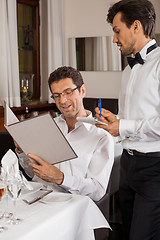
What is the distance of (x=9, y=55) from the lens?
498 cm

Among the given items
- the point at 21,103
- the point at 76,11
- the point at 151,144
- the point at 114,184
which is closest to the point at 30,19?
the point at 76,11

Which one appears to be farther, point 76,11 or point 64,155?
point 76,11

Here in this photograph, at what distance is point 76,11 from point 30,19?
643 mm

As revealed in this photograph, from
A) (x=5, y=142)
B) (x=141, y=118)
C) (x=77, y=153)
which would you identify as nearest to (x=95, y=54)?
(x=5, y=142)

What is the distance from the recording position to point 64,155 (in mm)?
1724

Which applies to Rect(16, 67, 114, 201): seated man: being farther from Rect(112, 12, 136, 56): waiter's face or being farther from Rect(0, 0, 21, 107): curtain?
Rect(0, 0, 21, 107): curtain

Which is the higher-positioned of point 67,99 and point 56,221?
point 67,99

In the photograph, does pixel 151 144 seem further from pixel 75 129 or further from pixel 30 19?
pixel 30 19

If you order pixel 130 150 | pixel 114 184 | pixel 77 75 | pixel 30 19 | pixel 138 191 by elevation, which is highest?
pixel 30 19

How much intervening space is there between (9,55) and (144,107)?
3.37m

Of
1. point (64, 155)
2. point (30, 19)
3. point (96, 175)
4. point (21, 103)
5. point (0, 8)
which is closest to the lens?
point (64, 155)

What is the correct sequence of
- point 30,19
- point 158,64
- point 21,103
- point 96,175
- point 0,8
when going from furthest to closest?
point 30,19, point 21,103, point 0,8, point 96,175, point 158,64

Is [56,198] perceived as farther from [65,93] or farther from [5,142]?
[5,142]

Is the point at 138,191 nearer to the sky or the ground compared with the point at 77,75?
nearer to the ground
